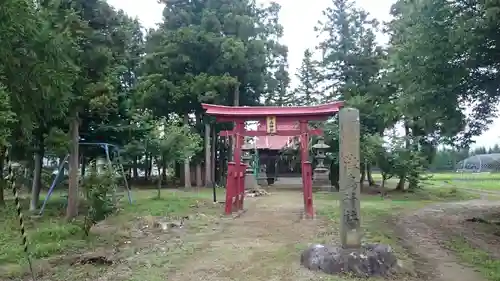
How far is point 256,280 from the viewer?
6.04 metres

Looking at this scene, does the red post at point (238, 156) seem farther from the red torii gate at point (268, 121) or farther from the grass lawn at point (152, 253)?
the grass lawn at point (152, 253)

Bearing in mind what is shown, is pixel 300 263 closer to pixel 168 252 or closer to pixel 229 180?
pixel 168 252

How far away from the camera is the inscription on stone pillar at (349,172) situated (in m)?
6.86

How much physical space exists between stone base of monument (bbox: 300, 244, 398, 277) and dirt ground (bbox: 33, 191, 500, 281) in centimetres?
21

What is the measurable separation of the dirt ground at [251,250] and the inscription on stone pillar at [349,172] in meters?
1.01

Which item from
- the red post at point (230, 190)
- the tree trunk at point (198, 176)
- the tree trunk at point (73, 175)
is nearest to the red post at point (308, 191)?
the red post at point (230, 190)

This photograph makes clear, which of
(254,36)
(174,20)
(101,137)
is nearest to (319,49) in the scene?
(254,36)

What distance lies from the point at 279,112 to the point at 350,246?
25.0 feet

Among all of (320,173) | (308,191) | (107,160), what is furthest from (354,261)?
(320,173)

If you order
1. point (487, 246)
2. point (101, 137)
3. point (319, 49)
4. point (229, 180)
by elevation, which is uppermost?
point (319, 49)

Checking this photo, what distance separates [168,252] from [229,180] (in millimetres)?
5856

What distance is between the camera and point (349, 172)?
22.9 feet

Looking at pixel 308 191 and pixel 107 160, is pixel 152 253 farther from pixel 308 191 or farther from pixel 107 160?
pixel 107 160

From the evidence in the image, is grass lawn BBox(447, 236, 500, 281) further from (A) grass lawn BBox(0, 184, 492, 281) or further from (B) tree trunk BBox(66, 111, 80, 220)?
(B) tree trunk BBox(66, 111, 80, 220)
